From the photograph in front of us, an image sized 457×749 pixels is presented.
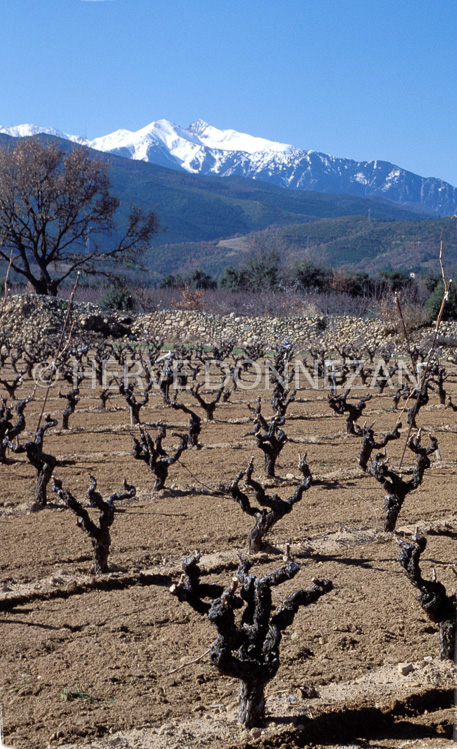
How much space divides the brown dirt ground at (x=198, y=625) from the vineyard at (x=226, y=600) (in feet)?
0.05

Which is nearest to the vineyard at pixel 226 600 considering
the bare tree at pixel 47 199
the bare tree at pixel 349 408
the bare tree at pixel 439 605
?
the bare tree at pixel 439 605

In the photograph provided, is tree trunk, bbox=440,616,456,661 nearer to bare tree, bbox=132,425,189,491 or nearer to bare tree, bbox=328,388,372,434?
bare tree, bbox=132,425,189,491

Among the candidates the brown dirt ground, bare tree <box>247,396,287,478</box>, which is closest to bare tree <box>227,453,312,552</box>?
the brown dirt ground

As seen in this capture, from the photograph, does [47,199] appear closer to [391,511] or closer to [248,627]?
[391,511]

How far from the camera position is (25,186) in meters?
37.6

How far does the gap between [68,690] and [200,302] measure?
41.7 meters

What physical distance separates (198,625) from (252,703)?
1488 millimetres

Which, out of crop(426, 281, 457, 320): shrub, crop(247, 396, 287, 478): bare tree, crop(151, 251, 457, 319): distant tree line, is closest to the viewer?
crop(247, 396, 287, 478): bare tree

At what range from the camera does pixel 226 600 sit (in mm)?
3883

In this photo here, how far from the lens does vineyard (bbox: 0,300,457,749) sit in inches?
158

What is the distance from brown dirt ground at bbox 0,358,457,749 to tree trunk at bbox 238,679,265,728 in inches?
2.7

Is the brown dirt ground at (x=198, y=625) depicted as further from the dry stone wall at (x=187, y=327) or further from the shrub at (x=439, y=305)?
the shrub at (x=439, y=305)

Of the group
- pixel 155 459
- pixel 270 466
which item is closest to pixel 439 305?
pixel 270 466

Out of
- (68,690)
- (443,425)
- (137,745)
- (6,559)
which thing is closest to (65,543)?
(6,559)
